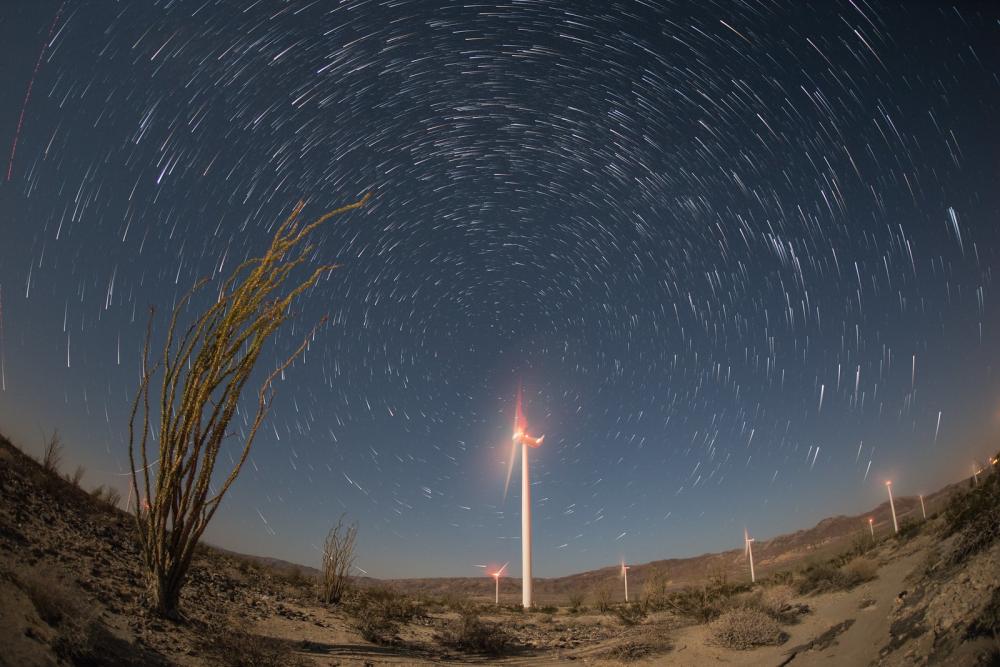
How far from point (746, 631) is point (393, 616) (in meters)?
8.39

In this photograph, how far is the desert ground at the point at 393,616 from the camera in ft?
14.9

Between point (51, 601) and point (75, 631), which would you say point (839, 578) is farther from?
point (51, 601)

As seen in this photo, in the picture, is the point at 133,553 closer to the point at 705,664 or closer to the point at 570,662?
the point at 570,662

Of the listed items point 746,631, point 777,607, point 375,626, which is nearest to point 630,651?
point 746,631

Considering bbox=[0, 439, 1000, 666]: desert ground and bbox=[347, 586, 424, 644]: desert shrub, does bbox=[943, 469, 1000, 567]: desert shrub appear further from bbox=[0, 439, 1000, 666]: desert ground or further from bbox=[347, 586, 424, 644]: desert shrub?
bbox=[347, 586, 424, 644]: desert shrub

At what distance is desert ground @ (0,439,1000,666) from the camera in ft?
14.9

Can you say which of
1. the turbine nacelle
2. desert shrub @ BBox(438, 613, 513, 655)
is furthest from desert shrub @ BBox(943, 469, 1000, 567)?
the turbine nacelle

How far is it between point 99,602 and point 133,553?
12.8ft

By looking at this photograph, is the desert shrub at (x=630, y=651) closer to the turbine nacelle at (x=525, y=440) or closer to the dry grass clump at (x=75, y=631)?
the dry grass clump at (x=75, y=631)

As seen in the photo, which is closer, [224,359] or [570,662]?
[224,359]

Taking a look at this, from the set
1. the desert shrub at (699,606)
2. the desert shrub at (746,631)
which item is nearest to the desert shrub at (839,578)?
the desert shrub at (699,606)

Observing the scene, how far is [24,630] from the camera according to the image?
4.03 metres

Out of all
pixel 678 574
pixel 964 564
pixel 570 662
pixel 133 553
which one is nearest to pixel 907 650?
pixel 964 564

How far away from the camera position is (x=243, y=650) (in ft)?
19.6
